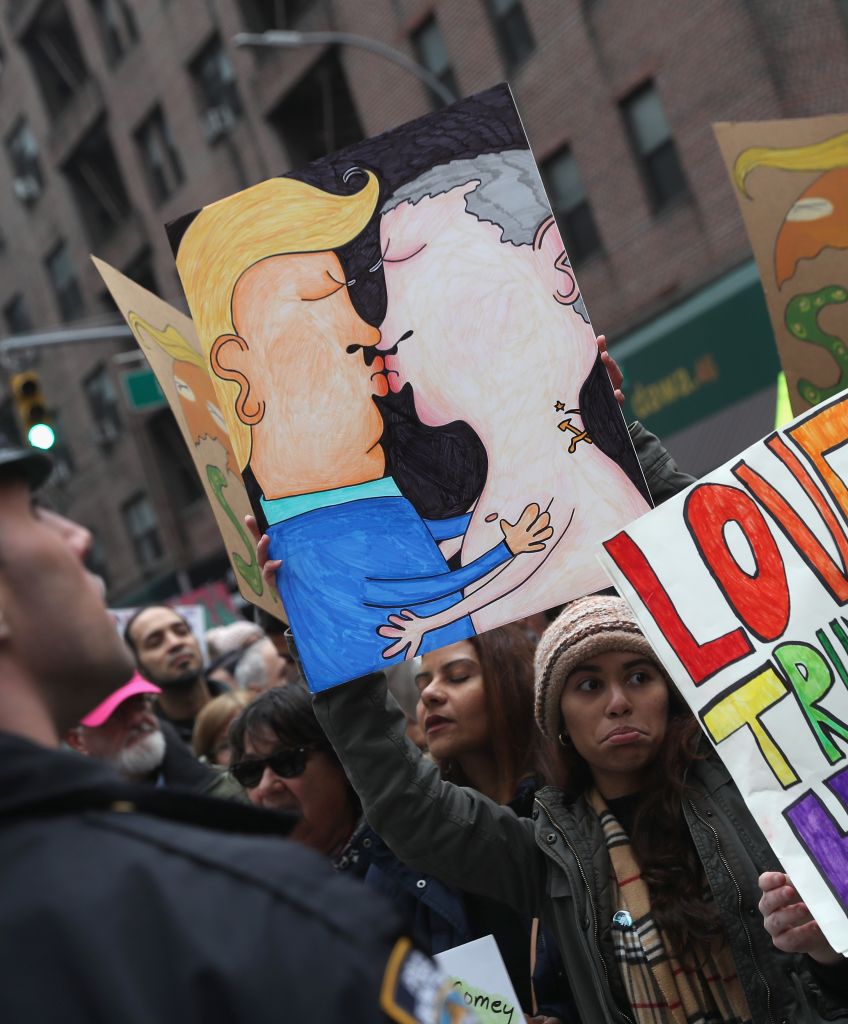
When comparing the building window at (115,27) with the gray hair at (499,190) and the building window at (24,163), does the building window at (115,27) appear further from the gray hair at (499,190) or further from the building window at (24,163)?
the gray hair at (499,190)

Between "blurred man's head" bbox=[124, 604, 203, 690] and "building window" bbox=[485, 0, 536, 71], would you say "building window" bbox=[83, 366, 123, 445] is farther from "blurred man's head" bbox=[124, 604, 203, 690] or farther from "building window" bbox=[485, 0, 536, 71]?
"blurred man's head" bbox=[124, 604, 203, 690]

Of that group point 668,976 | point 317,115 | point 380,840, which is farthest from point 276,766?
point 317,115

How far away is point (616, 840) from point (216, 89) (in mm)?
24287

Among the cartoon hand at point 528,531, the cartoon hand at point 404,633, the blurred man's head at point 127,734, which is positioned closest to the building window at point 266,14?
the blurred man's head at point 127,734

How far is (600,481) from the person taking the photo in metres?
2.96

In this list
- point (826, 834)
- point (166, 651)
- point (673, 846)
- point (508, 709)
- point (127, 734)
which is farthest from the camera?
point (166, 651)

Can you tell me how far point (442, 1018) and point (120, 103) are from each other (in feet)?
96.9

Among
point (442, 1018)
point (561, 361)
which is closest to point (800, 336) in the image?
point (561, 361)

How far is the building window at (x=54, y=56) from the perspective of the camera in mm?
30844

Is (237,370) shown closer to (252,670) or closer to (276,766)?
(276,766)

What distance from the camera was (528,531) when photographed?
117 inches

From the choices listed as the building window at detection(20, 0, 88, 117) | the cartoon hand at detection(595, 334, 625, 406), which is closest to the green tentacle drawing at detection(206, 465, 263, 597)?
the cartoon hand at detection(595, 334, 625, 406)

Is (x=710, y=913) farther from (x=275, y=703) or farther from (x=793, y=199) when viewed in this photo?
(x=793, y=199)

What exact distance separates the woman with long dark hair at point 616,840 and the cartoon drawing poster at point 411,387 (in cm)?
27
